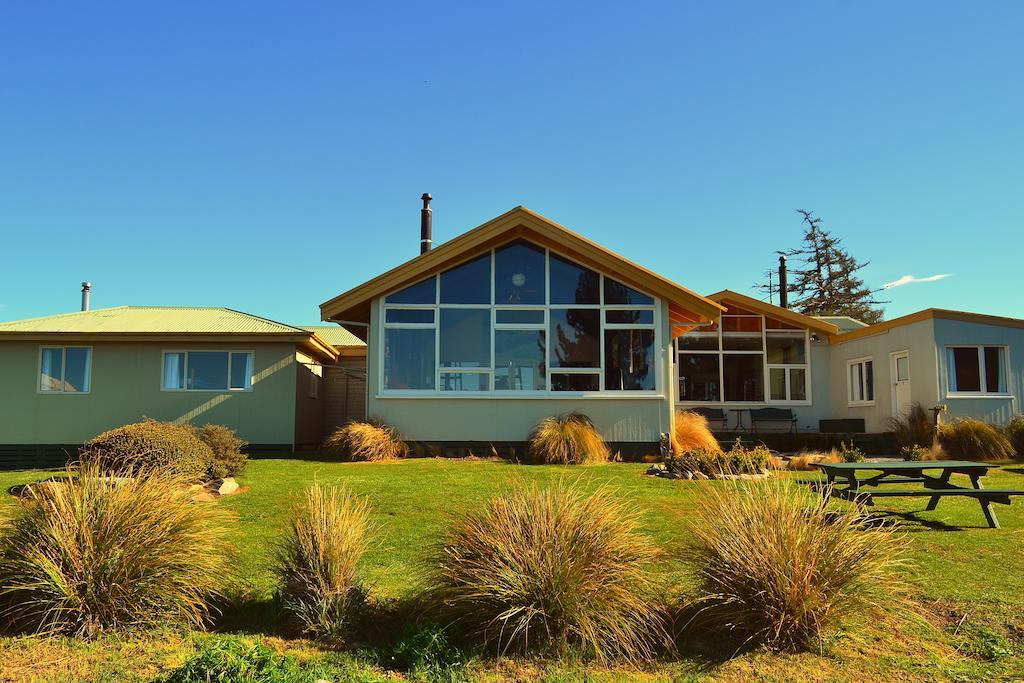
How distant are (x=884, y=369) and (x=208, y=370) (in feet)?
52.6

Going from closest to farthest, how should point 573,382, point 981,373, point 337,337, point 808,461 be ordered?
point 808,461, point 573,382, point 981,373, point 337,337

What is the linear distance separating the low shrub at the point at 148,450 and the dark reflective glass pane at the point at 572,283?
717 cm

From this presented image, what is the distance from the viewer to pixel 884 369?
1753 cm

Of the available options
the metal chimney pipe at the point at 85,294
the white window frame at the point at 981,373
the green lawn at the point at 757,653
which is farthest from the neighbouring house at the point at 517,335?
the metal chimney pipe at the point at 85,294

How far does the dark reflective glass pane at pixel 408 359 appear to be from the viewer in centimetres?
1413

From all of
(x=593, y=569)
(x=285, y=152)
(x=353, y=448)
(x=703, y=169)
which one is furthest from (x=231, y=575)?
(x=703, y=169)

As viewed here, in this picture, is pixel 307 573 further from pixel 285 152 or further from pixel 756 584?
pixel 285 152

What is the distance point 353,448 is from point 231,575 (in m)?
7.96

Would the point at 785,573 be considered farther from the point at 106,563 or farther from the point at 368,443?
the point at 368,443

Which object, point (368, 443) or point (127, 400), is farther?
point (127, 400)

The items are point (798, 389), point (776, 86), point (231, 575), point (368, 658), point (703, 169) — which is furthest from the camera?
point (798, 389)

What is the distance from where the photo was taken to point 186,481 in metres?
5.61

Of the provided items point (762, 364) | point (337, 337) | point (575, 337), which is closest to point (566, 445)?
point (575, 337)

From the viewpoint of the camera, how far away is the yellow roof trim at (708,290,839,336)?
1912cm
